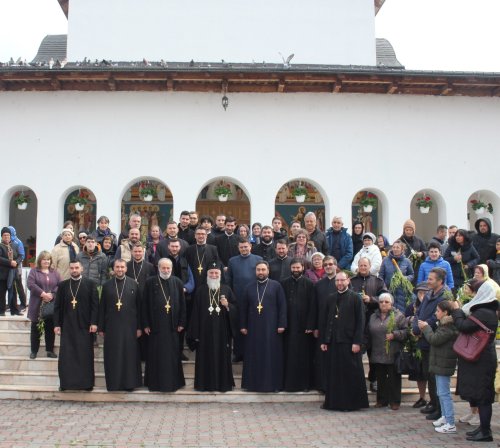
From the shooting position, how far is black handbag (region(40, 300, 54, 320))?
375 inches

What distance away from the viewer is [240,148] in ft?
49.4

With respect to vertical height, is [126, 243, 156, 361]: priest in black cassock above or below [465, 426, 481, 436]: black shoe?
above

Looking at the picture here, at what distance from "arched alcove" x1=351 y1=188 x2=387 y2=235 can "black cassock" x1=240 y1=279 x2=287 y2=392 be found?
246 inches

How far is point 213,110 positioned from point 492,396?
9980 millimetres

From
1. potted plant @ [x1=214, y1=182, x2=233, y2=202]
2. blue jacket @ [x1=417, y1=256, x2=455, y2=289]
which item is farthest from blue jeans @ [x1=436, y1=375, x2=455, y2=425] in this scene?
potted plant @ [x1=214, y1=182, x2=233, y2=202]

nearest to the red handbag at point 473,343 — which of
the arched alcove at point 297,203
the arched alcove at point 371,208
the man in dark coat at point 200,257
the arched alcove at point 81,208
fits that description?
the man in dark coat at point 200,257

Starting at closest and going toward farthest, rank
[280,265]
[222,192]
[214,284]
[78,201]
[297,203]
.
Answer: [214,284] < [280,265] < [78,201] < [222,192] < [297,203]

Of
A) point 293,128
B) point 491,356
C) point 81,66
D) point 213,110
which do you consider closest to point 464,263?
point 491,356

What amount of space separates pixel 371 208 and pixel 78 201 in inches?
279

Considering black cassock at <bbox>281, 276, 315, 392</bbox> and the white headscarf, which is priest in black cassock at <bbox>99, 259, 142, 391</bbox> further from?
the white headscarf

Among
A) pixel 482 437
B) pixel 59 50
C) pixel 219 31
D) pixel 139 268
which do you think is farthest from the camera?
pixel 59 50

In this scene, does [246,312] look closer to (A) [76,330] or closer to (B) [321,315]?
(B) [321,315]

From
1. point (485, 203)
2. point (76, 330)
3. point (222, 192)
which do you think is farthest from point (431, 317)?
point (485, 203)

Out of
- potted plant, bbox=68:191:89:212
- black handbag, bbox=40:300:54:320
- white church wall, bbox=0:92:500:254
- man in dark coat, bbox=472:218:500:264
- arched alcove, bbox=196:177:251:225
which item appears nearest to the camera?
black handbag, bbox=40:300:54:320
